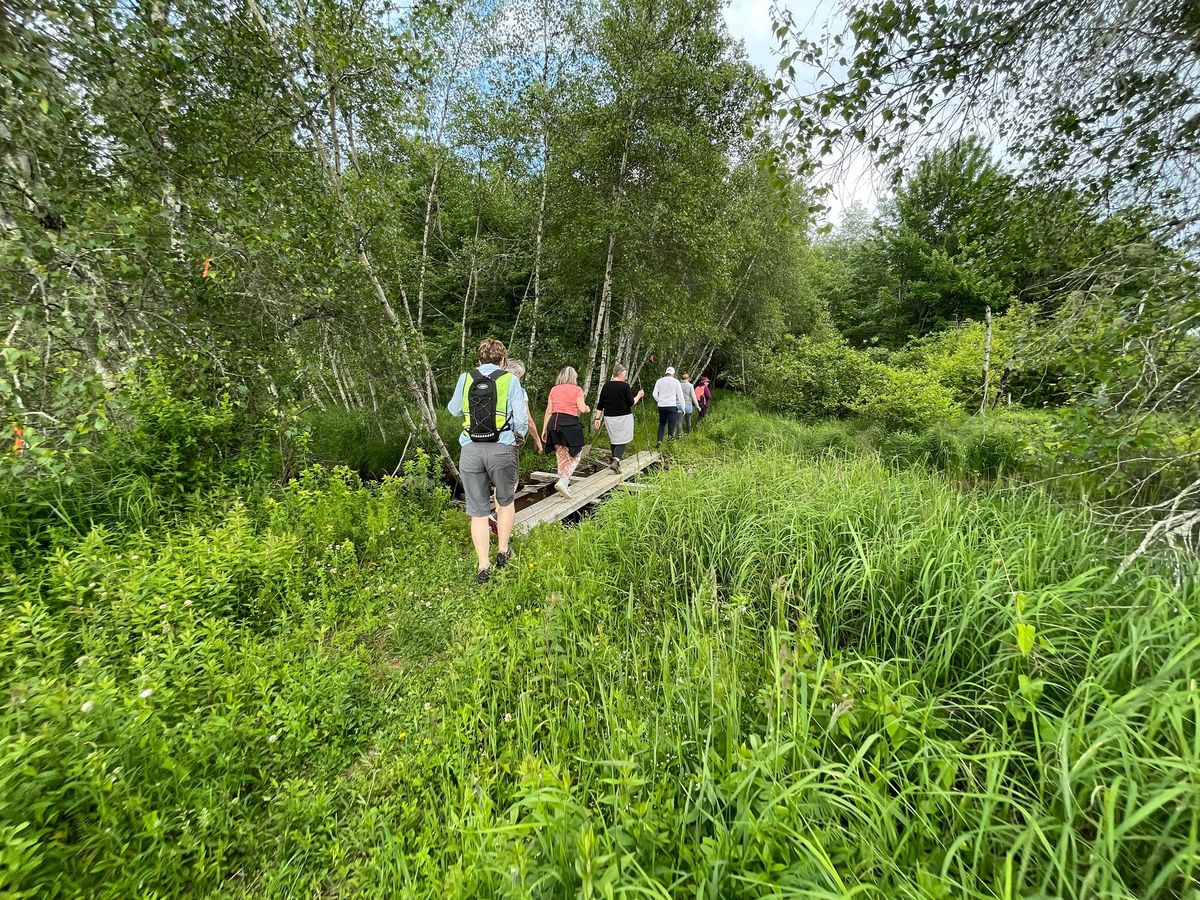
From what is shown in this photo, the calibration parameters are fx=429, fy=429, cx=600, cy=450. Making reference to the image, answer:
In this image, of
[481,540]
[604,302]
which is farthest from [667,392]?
[481,540]

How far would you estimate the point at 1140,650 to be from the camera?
178 cm

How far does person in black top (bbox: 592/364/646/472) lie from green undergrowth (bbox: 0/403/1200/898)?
3908 mm

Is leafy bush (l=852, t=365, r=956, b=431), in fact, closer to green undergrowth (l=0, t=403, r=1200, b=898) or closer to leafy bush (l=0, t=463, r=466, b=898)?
green undergrowth (l=0, t=403, r=1200, b=898)

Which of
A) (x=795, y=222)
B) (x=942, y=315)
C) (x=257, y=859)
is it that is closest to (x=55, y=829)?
(x=257, y=859)

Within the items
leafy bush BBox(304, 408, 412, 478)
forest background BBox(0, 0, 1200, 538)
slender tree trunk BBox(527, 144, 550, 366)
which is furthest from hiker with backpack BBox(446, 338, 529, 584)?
slender tree trunk BBox(527, 144, 550, 366)

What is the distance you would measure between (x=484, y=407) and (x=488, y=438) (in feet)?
0.94

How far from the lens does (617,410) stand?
7.28 metres

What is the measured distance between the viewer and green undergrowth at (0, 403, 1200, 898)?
1.29 meters

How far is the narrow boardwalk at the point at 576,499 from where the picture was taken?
5.54 m

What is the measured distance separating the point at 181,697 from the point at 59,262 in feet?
9.56

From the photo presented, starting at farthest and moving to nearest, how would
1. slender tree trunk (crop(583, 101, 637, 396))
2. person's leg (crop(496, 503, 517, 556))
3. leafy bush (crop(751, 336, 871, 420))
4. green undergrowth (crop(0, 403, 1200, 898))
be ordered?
leafy bush (crop(751, 336, 871, 420)) → slender tree trunk (crop(583, 101, 637, 396)) → person's leg (crop(496, 503, 517, 556)) → green undergrowth (crop(0, 403, 1200, 898))

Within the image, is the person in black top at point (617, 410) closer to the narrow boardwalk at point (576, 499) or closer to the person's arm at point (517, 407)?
the narrow boardwalk at point (576, 499)

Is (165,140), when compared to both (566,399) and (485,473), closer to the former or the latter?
(485,473)

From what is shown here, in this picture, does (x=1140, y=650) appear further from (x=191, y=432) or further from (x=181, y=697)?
(x=191, y=432)
